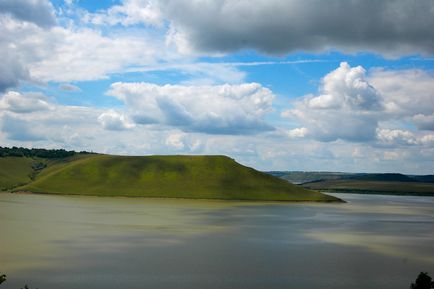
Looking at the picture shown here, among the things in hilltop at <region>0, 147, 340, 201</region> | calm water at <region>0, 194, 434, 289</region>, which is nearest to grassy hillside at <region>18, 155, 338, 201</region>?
hilltop at <region>0, 147, 340, 201</region>

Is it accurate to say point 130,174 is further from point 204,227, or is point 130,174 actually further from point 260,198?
point 204,227

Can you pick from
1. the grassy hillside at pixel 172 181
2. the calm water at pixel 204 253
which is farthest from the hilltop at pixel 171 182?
the calm water at pixel 204 253

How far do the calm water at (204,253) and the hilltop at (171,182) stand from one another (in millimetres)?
80308

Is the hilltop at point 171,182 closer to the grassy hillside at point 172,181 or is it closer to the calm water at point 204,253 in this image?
the grassy hillside at point 172,181

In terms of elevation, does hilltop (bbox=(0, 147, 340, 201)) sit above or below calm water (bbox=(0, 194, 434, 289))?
above

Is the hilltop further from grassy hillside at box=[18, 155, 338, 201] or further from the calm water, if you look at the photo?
the calm water

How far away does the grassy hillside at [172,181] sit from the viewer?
16600 cm

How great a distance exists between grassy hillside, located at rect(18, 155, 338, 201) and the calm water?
81.1 meters

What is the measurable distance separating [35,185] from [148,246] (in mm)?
134471

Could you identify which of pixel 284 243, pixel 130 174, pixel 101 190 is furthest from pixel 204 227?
pixel 130 174

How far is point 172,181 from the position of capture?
178 meters

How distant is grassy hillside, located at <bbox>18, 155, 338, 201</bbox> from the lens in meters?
166

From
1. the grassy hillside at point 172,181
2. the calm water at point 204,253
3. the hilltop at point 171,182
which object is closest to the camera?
the calm water at point 204,253

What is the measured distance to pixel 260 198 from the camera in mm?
162750
